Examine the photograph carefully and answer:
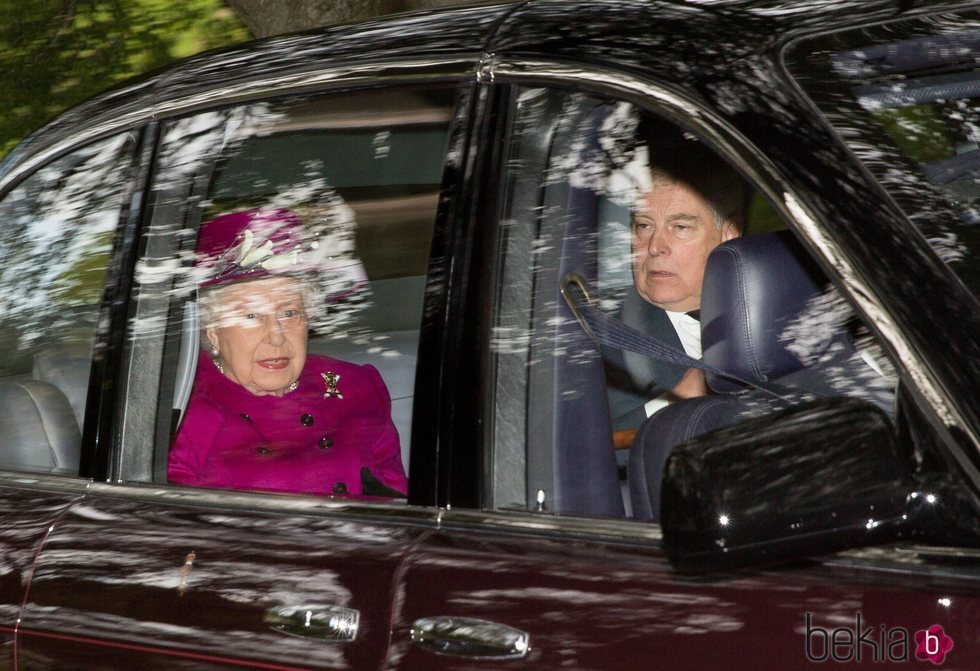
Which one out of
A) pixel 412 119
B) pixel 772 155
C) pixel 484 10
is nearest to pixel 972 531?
pixel 772 155

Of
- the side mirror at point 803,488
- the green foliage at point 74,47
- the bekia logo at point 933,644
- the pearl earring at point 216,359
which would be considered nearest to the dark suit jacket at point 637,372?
the side mirror at point 803,488

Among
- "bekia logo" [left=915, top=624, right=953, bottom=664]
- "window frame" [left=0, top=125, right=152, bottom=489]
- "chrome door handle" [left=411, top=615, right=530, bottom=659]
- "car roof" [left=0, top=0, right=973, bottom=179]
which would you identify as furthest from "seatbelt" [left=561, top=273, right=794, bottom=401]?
"window frame" [left=0, top=125, right=152, bottom=489]

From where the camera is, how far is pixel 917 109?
7.43ft

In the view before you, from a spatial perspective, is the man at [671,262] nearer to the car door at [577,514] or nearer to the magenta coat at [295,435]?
the car door at [577,514]

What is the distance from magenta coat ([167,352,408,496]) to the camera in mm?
2578

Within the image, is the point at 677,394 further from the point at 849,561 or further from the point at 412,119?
the point at 412,119

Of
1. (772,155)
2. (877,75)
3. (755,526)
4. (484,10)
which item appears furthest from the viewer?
(484,10)

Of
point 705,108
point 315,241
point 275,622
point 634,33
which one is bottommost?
point 275,622

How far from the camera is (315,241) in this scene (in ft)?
8.63

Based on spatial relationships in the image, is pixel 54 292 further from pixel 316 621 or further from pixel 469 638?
pixel 469 638

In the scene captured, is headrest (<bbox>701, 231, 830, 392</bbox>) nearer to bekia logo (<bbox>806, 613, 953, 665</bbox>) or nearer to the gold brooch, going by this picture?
bekia logo (<bbox>806, 613, 953, 665</bbox>)

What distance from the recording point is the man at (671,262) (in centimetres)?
230

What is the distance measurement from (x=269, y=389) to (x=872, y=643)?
1316 millimetres

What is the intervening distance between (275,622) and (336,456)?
0.41 meters
